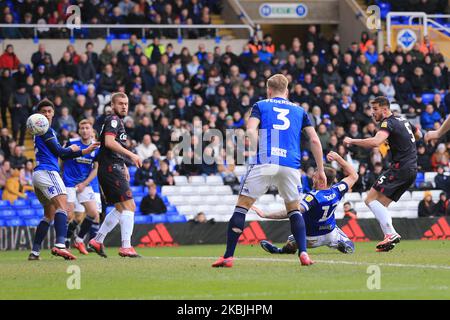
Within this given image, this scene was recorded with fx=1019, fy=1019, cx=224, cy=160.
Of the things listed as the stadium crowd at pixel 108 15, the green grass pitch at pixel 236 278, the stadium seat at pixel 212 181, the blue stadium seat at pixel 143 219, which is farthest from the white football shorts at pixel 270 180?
the stadium crowd at pixel 108 15

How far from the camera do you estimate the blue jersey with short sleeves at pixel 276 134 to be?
12461 millimetres

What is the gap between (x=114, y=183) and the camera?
15180mm

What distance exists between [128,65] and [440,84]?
407 inches

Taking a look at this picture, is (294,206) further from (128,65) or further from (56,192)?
(128,65)

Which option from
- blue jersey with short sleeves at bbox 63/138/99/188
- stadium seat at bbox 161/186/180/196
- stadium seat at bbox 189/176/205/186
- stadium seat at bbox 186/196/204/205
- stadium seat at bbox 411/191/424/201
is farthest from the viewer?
stadium seat at bbox 411/191/424/201

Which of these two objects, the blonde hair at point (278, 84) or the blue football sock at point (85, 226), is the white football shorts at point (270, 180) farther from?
the blue football sock at point (85, 226)

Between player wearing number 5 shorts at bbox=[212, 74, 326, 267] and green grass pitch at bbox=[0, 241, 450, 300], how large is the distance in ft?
1.67

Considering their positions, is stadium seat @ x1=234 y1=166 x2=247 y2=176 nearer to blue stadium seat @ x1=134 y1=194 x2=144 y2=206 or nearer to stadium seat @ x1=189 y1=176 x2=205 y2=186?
stadium seat @ x1=189 y1=176 x2=205 y2=186

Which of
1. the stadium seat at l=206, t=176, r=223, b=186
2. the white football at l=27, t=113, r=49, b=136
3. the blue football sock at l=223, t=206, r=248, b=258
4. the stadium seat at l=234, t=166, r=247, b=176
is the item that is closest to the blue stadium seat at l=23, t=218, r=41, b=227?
the stadium seat at l=206, t=176, r=223, b=186

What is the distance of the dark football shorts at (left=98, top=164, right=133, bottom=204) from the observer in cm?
1519

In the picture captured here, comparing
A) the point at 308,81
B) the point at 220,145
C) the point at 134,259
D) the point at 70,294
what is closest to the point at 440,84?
the point at 308,81

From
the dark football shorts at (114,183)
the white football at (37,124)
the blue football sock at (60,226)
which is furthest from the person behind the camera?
the dark football shorts at (114,183)

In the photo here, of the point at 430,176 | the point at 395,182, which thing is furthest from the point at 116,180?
the point at 430,176

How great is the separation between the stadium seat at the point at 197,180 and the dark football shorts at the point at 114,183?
11.0 meters
